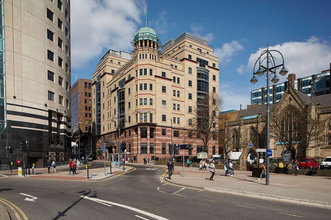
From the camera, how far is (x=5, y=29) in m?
36.9

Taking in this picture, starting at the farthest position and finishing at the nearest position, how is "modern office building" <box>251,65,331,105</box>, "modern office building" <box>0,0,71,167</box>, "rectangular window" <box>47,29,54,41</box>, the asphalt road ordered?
"modern office building" <box>251,65,331,105</box> < "rectangular window" <box>47,29,54,41</box> < "modern office building" <box>0,0,71,167</box> < the asphalt road

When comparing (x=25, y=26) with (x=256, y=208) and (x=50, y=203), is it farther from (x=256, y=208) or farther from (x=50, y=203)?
(x=256, y=208)

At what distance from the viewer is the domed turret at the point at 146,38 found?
215 ft

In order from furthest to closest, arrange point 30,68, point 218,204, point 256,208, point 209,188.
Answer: point 30,68 < point 209,188 < point 218,204 < point 256,208

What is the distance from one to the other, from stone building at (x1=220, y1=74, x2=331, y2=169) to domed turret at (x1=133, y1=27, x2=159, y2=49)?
29.8 meters

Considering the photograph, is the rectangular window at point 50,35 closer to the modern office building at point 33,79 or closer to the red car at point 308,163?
the modern office building at point 33,79

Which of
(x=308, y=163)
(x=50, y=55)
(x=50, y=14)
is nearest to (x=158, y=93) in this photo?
(x=50, y=55)

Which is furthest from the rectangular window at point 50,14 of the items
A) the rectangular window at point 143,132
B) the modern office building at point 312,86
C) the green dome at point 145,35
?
the modern office building at point 312,86

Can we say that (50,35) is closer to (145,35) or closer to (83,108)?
(145,35)

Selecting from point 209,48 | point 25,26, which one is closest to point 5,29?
point 25,26

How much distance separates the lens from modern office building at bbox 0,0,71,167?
3675 centimetres

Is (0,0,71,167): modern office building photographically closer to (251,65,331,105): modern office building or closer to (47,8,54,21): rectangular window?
(47,8,54,21): rectangular window

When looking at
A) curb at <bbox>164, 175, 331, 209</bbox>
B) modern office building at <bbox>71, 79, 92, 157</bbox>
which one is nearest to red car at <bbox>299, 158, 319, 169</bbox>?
curb at <bbox>164, 175, 331, 209</bbox>

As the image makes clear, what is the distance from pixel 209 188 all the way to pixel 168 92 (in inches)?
1964
